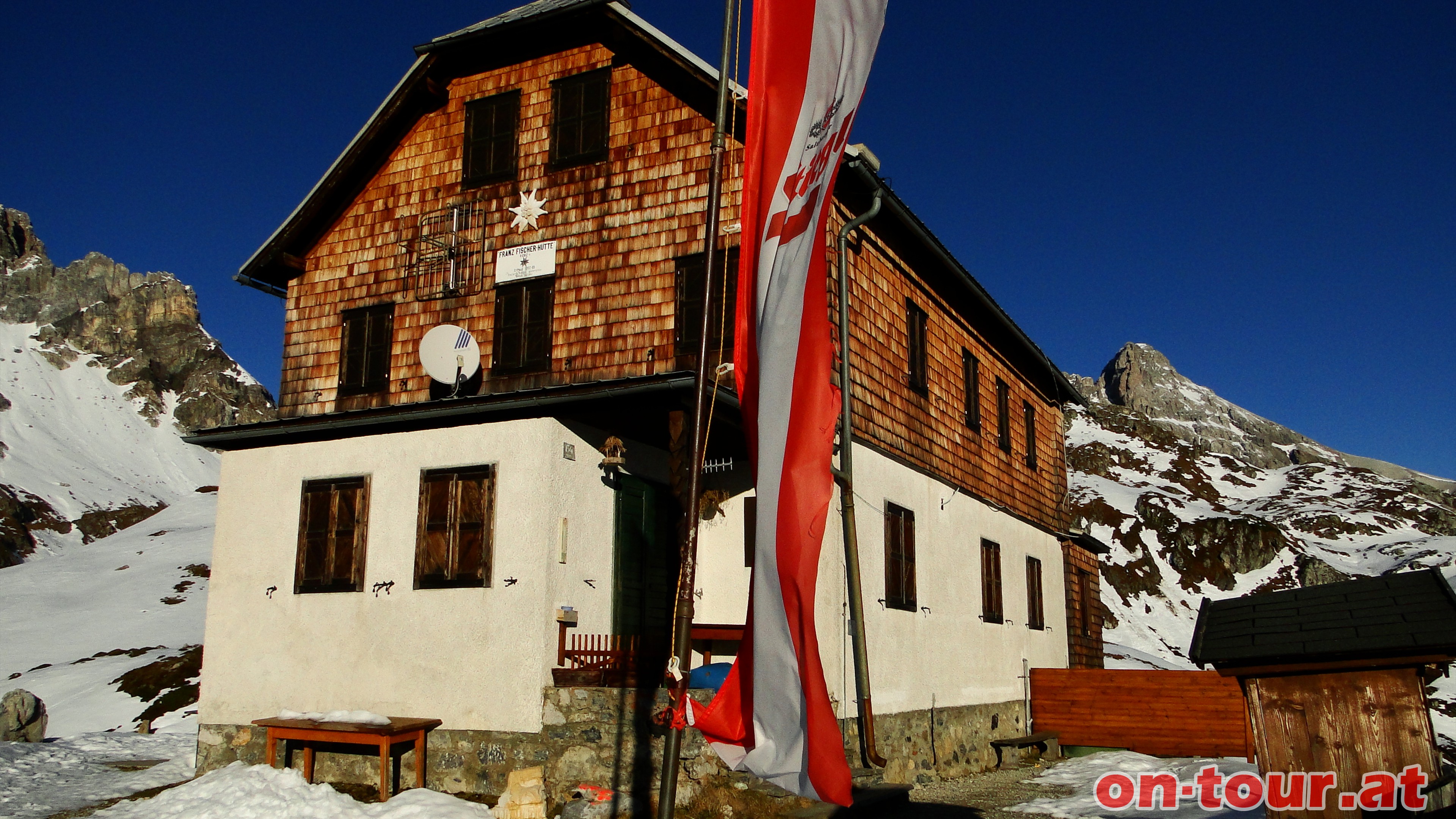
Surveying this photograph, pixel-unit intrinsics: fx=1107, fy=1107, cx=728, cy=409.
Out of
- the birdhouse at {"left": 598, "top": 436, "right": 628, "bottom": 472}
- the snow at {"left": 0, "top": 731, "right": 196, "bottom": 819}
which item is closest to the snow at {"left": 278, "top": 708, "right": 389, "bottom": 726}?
the snow at {"left": 0, "top": 731, "right": 196, "bottom": 819}

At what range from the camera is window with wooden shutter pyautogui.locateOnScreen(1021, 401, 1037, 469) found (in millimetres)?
21672

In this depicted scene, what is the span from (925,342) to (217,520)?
1016 cm

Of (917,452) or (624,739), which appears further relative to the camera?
(917,452)

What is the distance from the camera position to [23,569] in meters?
47.1

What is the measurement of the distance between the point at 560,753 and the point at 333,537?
409 cm

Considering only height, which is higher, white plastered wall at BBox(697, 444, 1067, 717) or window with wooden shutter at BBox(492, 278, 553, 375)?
window with wooden shutter at BBox(492, 278, 553, 375)

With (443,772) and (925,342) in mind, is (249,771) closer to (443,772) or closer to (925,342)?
(443,772)

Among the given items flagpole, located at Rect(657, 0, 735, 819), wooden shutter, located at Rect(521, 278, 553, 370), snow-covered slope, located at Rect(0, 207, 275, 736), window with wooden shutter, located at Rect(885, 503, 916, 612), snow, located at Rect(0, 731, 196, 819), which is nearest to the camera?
flagpole, located at Rect(657, 0, 735, 819)

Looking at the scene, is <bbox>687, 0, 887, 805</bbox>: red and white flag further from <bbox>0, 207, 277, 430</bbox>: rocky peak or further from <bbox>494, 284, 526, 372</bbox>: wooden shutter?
<bbox>0, 207, 277, 430</bbox>: rocky peak

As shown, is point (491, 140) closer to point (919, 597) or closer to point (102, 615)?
point (919, 597)

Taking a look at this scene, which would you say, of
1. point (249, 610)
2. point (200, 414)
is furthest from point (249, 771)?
point (200, 414)

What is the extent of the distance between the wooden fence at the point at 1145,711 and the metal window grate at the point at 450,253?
12123 millimetres

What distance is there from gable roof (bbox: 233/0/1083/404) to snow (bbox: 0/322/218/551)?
295 ft

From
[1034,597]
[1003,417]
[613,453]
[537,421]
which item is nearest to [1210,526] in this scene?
[1034,597]
